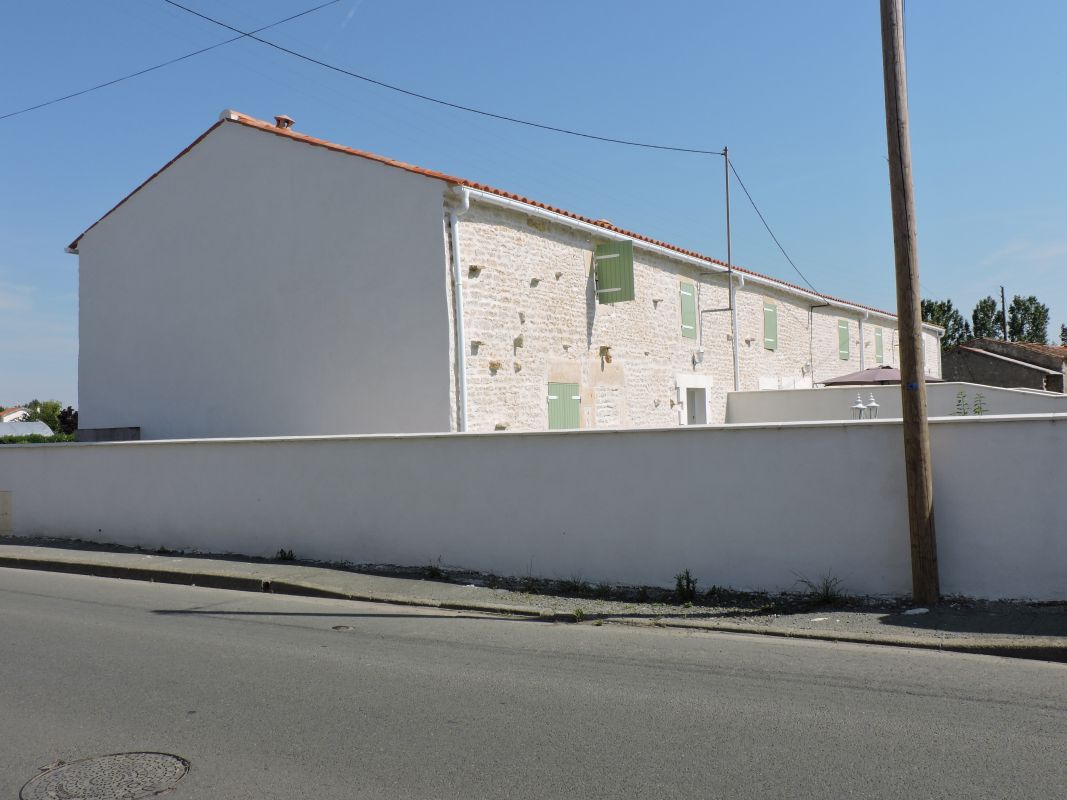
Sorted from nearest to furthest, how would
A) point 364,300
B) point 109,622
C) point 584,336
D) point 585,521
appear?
point 109,622 → point 585,521 → point 364,300 → point 584,336

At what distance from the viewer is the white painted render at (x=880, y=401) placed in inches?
663

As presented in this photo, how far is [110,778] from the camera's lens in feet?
14.1

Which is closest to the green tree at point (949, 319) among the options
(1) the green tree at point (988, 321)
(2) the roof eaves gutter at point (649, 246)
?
(1) the green tree at point (988, 321)

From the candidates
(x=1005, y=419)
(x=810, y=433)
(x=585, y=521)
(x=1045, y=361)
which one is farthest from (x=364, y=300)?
(x=1045, y=361)

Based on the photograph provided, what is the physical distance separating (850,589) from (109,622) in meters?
6.75

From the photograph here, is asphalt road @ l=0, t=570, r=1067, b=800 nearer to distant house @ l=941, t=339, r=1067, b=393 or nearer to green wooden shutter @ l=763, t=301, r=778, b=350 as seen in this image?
green wooden shutter @ l=763, t=301, r=778, b=350

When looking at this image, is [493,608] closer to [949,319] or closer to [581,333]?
[581,333]

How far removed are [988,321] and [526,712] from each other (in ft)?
252

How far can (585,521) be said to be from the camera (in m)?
9.48

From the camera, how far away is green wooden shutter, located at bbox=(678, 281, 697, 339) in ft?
65.0

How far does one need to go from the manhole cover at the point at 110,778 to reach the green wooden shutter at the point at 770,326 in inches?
802

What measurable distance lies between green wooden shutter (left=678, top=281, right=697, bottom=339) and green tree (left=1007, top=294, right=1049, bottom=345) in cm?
6139

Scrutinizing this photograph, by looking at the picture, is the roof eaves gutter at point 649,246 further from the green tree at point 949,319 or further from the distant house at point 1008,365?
the green tree at point 949,319

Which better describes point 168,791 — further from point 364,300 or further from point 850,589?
point 364,300
